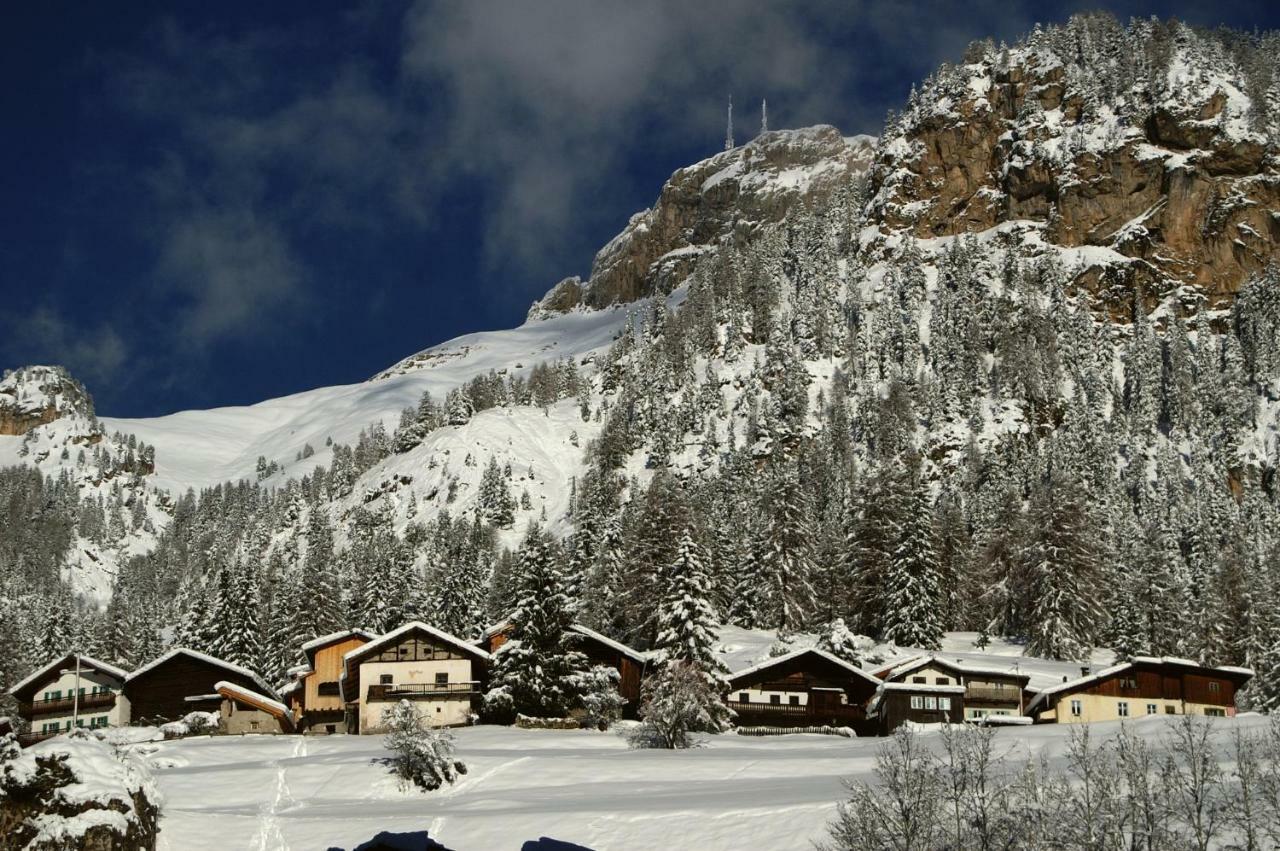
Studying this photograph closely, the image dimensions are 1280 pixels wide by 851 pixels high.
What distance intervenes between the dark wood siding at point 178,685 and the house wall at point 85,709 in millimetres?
1341

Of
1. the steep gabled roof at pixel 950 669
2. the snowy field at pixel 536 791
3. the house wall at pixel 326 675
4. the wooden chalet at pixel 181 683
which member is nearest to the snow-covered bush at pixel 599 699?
the snowy field at pixel 536 791

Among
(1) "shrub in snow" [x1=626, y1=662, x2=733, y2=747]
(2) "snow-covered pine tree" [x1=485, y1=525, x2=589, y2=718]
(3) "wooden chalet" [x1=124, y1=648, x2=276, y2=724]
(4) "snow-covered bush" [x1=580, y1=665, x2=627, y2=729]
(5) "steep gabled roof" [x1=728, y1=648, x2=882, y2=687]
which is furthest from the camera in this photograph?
(3) "wooden chalet" [x1=124, y1=648, x2=276, y2=724]

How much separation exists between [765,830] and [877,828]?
6.69 meters

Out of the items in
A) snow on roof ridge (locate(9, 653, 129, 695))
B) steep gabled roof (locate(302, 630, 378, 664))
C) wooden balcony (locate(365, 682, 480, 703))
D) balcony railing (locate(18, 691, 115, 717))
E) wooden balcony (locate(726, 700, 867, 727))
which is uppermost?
steep gabled roof (locate(302, 630, 378, 664))

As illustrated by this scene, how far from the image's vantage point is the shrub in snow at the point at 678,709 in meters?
55.1

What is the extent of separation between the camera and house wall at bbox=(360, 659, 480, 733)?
6600cm

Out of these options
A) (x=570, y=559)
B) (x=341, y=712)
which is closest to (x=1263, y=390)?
(x=570, y=559)

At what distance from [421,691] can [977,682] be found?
33.4 meters

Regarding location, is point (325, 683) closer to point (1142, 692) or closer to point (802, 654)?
point (802, 654)

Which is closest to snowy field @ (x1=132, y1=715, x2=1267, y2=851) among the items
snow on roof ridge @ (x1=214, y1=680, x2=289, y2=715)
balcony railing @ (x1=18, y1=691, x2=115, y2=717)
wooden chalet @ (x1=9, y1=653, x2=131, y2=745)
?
snow on roof ridge @ (x1=214, y1=680, x2=289, y2=715)

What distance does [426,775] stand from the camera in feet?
152

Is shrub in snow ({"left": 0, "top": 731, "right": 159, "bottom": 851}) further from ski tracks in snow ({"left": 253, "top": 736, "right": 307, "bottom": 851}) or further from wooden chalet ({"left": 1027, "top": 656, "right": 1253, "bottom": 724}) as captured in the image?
wooden chalet ({"left": 1027, "top": 656, "right": 1253, "bottom": 724})

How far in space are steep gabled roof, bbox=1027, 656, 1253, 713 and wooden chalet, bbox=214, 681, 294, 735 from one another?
45758mm

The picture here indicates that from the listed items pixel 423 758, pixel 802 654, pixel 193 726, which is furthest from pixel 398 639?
pixel 802 654
